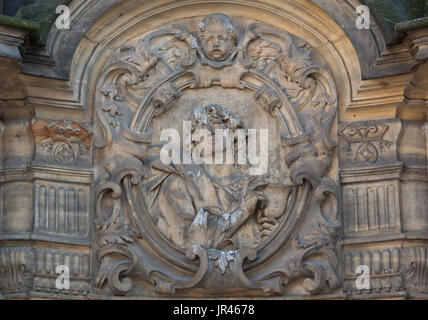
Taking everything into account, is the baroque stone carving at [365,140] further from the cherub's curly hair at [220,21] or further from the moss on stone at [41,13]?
the moss on stone at [41,13]

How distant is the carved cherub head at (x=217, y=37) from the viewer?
10.6 metres

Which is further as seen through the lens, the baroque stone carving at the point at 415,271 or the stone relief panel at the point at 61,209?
the stone relief panel at the point at 61,209

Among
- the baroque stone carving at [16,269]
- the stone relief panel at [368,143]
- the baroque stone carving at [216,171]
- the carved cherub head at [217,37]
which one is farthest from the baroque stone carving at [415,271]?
the baroque stone carving at [16,269]

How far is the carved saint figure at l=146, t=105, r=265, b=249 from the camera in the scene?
33.5ft

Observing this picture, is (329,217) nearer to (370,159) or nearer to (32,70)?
(370,159)

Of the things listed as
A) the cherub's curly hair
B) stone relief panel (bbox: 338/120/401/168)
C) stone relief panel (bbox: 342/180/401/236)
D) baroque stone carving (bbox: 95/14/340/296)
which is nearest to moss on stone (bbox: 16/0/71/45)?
baroque stone carving (bbox: 95/14/340/296)

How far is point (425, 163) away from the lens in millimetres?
10258

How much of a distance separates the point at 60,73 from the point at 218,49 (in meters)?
1.36

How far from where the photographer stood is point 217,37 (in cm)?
1056

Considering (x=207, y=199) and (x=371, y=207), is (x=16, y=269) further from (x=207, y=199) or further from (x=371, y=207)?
(x=371, y=207)

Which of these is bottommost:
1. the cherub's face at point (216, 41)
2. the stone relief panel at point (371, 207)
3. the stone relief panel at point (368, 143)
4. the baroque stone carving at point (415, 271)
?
the baroque stone carving at point (415, 271)

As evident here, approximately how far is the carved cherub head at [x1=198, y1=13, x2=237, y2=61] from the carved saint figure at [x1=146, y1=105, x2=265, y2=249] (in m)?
0.49

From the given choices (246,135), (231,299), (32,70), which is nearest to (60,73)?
(32,70)

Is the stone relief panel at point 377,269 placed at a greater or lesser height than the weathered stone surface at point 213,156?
lesser
